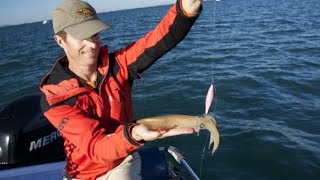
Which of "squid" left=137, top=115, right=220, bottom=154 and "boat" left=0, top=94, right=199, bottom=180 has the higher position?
"squid" left=137, top=115, right=220, bottom=154

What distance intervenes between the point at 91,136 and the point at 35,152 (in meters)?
2.37

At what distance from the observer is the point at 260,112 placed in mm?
8570

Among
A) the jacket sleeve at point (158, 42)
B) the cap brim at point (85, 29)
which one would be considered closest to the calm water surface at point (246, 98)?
the jacket sleeve at point (158, 42)

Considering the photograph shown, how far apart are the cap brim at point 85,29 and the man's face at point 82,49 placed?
7 centimetres

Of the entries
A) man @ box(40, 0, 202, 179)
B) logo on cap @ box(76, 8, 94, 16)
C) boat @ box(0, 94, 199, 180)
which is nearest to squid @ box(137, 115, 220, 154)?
man @ box(40, 0, 202, 179)

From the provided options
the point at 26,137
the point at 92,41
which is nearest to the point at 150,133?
the point at 92,41

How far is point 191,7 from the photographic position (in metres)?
3.36

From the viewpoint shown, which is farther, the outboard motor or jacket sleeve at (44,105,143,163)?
the outboard motor

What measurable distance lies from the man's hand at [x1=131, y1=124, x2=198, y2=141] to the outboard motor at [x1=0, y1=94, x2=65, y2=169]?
2.76 m

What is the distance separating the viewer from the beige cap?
11.1ft

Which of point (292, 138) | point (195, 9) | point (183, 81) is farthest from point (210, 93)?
point (183, 81)

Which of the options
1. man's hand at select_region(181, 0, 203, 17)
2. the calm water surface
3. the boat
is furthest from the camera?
the calm water surface

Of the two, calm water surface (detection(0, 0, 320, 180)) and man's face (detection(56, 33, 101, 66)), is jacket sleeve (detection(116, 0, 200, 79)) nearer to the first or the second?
man's face (detection(56, 33, 101, 66))

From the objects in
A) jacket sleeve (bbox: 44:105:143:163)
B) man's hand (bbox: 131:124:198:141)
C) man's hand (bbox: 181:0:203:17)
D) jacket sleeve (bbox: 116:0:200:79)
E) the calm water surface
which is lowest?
the calm water surface
